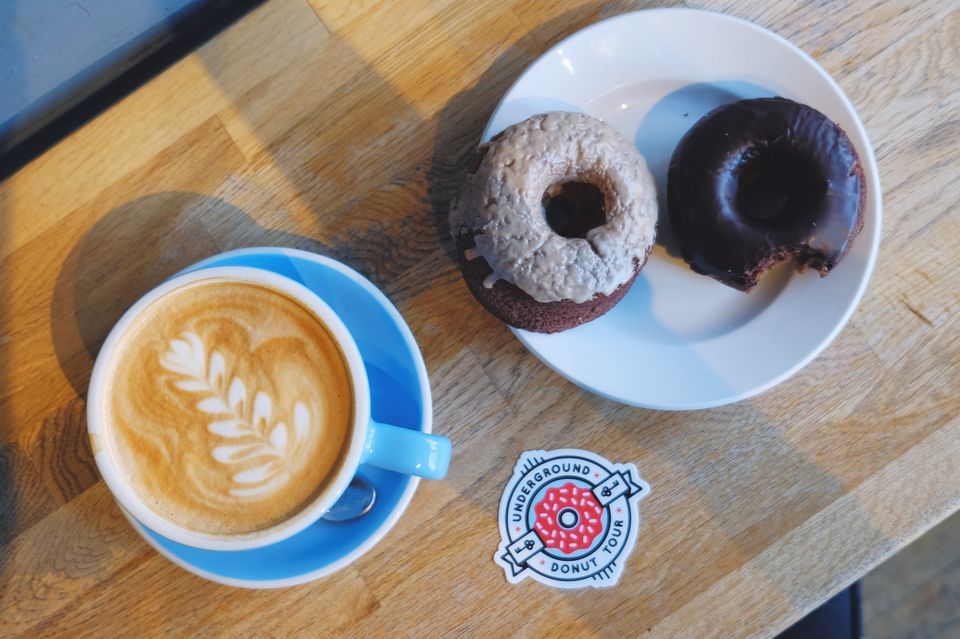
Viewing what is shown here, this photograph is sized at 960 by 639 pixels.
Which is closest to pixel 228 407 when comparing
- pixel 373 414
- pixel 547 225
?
pixel 373 414

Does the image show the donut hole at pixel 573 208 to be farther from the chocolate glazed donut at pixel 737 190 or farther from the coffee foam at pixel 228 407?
the coffee foam at pixel 228 407

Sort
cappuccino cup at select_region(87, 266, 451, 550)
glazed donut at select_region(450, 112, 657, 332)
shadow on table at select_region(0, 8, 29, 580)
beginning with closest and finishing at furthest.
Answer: cappuccino cup at select_region(87, 266, 451, 550) < glazed donut at select_region(450, 112, 657, 332) < shadow on table at select_region(0, 8, 29, 580)

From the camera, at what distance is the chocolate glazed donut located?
→ 3.28ft

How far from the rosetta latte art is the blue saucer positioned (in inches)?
6.0

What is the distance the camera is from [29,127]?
3.85 feet

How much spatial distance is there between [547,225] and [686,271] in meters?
0.25

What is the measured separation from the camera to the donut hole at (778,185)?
1.01m

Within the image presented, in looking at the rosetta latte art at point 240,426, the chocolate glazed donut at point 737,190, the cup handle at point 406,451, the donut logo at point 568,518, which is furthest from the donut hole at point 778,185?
the rosetta latte art at point 240,426

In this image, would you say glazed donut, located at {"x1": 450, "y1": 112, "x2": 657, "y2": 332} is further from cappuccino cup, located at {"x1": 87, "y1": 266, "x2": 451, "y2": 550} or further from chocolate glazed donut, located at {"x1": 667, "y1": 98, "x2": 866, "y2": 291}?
cappuccino cup, located at {"x1": 87, "y1": 266, "x2": 451, "y2": 550}

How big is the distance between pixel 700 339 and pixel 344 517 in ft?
1.77

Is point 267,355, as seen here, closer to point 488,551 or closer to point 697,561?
point 488,551

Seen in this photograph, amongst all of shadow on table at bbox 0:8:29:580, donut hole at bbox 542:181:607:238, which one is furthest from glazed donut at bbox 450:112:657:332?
shadow on table at bbox 0:8:29:580

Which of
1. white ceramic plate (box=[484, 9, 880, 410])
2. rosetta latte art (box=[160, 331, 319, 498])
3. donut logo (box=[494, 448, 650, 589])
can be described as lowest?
donut logo (box=[494, 448, 650, 589])

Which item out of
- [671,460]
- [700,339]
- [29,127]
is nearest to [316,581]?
[671,460]
